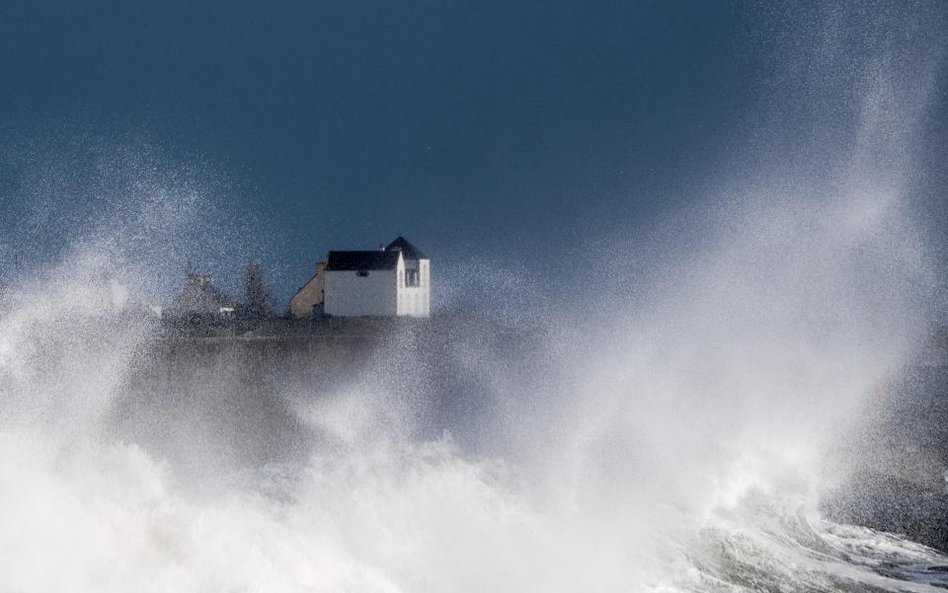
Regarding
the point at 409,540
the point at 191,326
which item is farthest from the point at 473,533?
the point at 191,326

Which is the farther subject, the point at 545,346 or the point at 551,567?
the point at 545,346

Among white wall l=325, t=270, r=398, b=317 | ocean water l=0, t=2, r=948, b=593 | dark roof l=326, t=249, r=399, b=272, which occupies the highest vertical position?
dark roof l=326, t=249, r=399, b=272

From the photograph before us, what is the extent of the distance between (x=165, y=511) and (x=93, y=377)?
636 inches

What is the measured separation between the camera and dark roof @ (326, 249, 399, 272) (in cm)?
5306

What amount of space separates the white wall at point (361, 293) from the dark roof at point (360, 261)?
0.25 metres

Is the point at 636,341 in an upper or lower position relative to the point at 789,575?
upper

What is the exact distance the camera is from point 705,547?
19.7 meters

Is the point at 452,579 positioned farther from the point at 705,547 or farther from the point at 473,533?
the point at 705,547

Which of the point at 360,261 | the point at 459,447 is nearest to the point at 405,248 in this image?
the point at 360,261

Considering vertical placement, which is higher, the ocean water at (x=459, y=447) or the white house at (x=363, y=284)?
the white house at (x=363, y=284)

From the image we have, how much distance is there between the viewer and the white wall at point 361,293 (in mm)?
52969

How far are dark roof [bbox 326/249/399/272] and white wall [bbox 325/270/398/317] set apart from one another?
0.83ft

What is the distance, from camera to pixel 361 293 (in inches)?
2093

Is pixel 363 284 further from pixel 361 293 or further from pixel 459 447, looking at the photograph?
pixel 459 447
